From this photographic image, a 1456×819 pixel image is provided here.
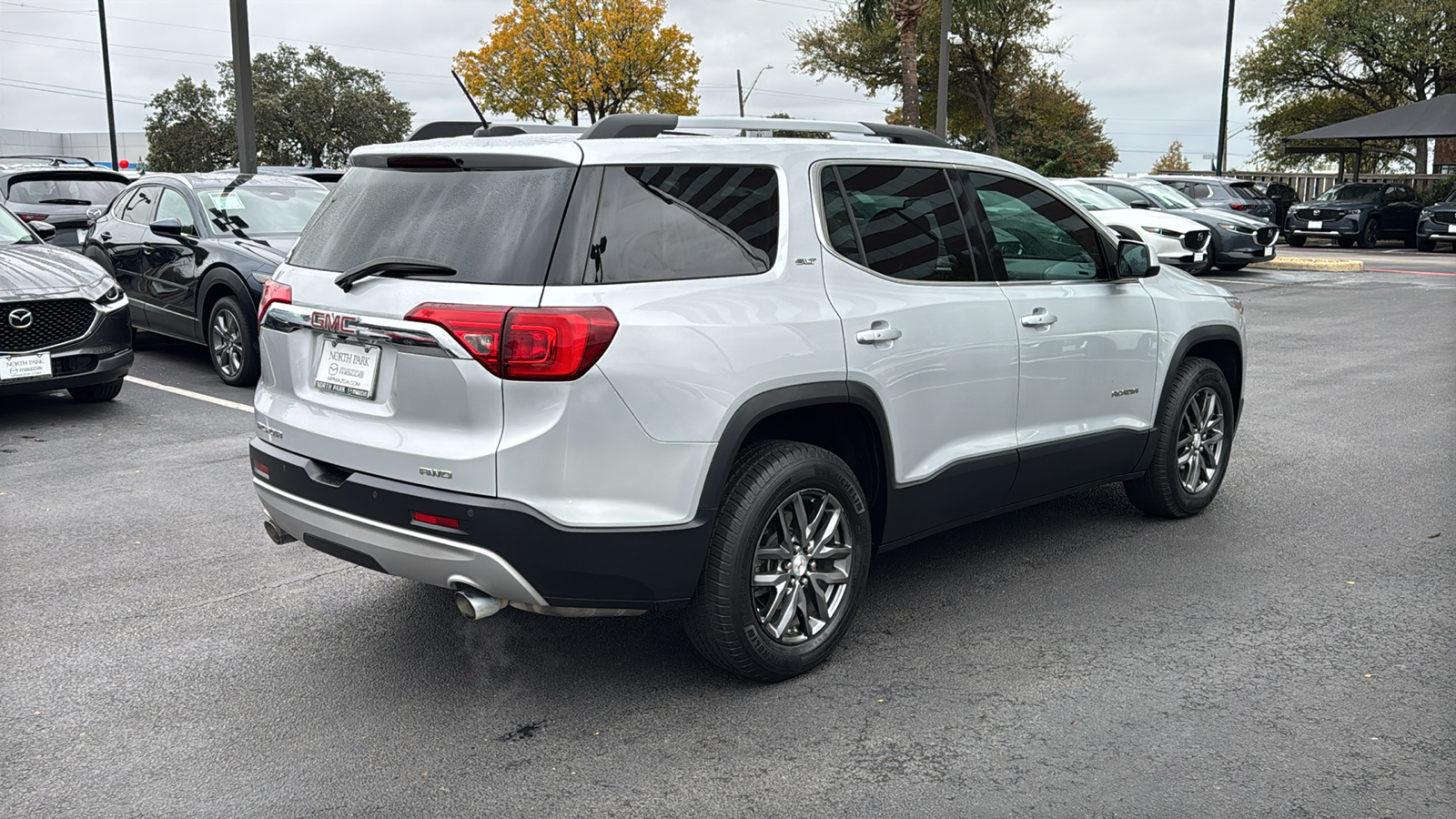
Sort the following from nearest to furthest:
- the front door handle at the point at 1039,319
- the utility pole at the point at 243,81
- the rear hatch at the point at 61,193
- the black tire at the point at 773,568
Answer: the black tire at the point at 773,568, the front door handle at the point at 1039,319, the utility pole at the point at 243,81, the rear hatch at the point at 61,193

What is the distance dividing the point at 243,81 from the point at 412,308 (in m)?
12.5

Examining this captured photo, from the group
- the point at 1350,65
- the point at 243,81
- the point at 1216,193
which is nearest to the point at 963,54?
the point at 1350,65

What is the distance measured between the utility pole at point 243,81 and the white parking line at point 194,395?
4945mm

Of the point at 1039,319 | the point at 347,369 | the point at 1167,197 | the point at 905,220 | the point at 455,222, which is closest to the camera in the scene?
the point at 455,222

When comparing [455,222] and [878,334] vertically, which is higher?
[455,222]

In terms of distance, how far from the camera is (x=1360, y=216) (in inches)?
1113

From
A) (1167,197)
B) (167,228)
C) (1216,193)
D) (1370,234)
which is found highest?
(1216,193)

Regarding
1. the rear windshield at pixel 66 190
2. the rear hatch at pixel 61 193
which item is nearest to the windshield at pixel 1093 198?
the rear hatch at pixel 61 193

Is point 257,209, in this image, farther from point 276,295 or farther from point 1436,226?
point 1436,226

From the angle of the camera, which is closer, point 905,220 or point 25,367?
point 905,220

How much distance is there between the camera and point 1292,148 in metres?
37.0

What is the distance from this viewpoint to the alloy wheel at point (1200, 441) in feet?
18.9

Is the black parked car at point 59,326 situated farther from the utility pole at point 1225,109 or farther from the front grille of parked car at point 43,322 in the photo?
the utility pole at point 1225,109

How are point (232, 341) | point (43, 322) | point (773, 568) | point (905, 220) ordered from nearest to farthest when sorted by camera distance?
1. point (773, 568)
2. point (905, 220)
3. point (43, 322)
4. point (232, 341)
